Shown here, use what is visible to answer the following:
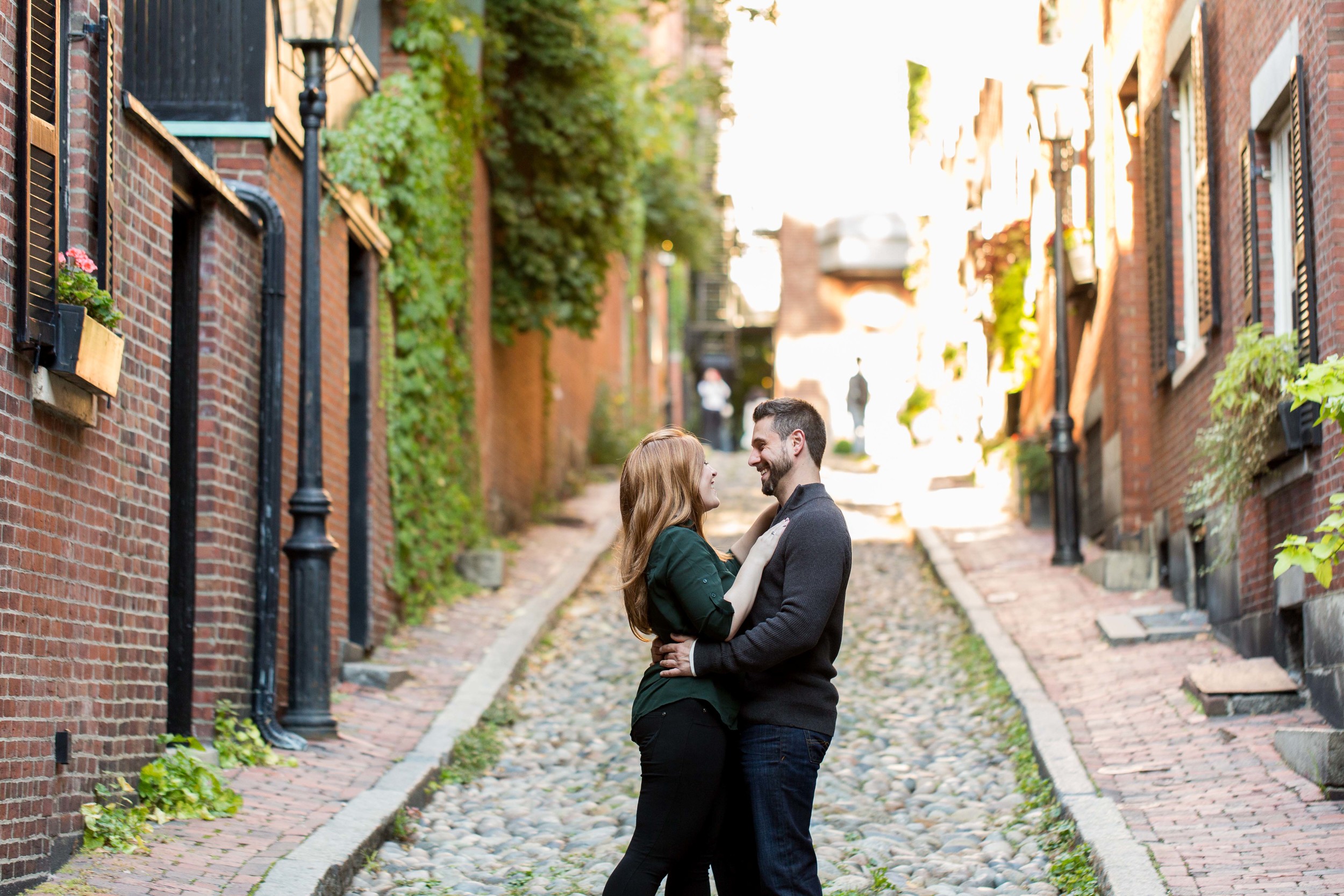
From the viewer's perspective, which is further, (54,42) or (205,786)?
(205,786)

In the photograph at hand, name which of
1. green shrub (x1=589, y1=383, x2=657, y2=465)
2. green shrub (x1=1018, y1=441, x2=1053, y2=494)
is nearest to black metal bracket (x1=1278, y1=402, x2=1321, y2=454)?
green shrub (x1=1018, y1=441, x2=1053, y2=494)

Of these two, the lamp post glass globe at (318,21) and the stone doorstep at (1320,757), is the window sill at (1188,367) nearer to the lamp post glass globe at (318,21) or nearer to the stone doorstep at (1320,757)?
the stone doorstep at (1320,757)

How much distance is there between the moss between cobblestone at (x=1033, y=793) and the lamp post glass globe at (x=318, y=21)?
5103mm

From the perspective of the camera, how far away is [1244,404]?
750 cm

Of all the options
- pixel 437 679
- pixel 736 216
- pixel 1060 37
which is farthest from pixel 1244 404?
pixel 736 216

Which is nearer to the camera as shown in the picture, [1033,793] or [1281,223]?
[1033,793]

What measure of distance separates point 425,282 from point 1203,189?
5601 mm

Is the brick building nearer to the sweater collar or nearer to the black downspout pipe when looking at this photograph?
the sweater collar

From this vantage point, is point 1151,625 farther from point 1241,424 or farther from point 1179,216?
point 1179,216

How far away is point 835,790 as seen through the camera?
7441 millimetres

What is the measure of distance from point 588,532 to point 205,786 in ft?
32.5

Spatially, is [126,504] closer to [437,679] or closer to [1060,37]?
[437,679]

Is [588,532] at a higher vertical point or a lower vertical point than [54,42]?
lower

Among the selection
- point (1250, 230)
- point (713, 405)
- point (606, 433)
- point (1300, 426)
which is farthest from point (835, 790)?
point (713, 405)
